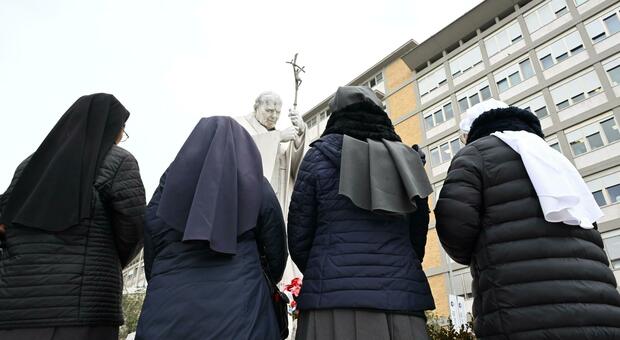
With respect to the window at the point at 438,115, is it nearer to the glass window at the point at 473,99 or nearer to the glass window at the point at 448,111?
the glass window at the point at 448,111

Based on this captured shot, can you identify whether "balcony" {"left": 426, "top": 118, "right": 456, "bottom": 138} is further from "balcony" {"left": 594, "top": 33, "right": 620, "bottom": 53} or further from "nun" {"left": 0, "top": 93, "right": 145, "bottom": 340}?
"nun" {"left": 0, "top": 93, "right": 145, "bottom": 340}

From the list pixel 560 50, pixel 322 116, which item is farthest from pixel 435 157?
pixel 322 116

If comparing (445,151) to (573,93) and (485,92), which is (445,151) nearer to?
(485,92)

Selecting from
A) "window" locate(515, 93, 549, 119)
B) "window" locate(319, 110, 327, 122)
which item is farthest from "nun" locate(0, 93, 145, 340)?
"window" locate(319, 110, 327, 122)

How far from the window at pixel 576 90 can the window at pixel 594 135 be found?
148cm

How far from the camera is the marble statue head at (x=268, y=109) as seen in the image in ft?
14.9

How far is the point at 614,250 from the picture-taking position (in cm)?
1812

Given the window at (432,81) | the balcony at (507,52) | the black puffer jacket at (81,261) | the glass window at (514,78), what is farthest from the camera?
the window at (432,81)

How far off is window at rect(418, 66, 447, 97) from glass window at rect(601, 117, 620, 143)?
1057 cm

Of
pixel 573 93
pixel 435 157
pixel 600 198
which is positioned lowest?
pixel 600 198

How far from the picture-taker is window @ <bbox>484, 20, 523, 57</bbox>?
81.7 ft

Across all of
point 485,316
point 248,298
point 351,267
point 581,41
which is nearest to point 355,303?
point 351,267

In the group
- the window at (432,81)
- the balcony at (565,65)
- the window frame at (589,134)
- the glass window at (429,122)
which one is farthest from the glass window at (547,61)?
the glass window at (429,122)

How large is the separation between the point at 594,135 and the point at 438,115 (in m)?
9.65
